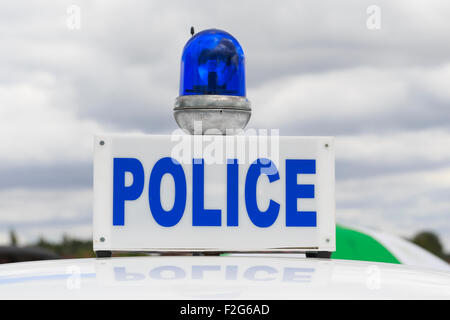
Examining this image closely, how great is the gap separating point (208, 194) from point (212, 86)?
1.99ft

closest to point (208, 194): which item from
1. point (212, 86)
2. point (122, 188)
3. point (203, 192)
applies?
point (203, 192)

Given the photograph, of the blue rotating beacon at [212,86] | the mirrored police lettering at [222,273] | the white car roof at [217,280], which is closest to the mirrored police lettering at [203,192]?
the white car roof at [217,280]

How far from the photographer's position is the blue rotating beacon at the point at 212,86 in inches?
133

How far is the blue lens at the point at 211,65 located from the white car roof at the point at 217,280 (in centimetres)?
89

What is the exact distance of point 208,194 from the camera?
3.10m

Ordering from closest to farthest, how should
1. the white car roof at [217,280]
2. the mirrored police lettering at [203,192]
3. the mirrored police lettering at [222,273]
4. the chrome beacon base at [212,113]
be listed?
the white car roof at [217,280], the mirrored police lettering at [222,273], the mirrored police lettering at [203,192], the chrome beacon base at [212,113]

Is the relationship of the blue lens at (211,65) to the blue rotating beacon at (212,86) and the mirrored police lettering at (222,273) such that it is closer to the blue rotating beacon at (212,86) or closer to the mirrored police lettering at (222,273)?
the blue rotating beacon at (212,86)

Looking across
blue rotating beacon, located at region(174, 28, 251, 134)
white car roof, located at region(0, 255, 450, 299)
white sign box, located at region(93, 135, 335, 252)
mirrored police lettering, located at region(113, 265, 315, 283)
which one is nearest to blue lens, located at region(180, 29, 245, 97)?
blue rotating beacon, located at region(174, 28, 251, 134)

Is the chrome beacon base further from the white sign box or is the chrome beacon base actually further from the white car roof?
the white car roof

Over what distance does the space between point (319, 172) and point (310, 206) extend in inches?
5.9

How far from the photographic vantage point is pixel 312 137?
3.20m

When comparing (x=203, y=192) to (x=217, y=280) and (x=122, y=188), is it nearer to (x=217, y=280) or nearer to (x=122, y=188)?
(x=122, y=188)

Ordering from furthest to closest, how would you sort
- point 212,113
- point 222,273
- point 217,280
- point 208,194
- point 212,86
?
point 212,86, point 212,113, point 208,194, point 222,273, point 217,280
